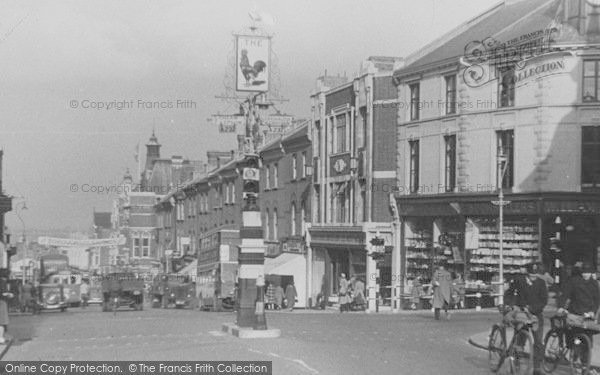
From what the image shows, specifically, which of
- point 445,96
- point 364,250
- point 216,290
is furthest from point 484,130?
point 216,290

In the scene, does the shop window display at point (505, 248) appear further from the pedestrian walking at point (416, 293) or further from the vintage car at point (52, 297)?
the vintage car at point (52, 297)

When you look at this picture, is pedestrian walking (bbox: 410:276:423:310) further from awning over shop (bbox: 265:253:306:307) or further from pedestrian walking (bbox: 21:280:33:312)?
pedestrian walking (bbox: 21:280:33:312)

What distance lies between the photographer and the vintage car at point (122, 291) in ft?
153

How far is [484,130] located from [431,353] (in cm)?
1969

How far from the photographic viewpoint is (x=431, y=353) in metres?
17.8

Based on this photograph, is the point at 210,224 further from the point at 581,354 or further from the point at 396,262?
the point at 581,354

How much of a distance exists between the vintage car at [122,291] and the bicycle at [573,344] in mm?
33955

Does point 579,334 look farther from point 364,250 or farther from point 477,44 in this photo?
point 364,250

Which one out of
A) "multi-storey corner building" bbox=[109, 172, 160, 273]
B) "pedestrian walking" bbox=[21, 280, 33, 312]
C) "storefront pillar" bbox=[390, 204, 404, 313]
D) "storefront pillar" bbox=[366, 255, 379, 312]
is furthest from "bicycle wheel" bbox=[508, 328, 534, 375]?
"multi-storey corner building" bbox=[109, 172, 160, 273]

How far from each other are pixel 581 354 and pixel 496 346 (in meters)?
1.79

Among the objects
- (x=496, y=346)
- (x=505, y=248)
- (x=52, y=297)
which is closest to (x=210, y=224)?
(x=52, y=297)

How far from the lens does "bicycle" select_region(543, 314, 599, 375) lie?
13930mm

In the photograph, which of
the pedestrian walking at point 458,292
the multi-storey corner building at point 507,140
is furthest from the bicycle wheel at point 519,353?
the pedestrian walking at point 458,292

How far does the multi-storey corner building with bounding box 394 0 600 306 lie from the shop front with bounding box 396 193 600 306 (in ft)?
0.15
